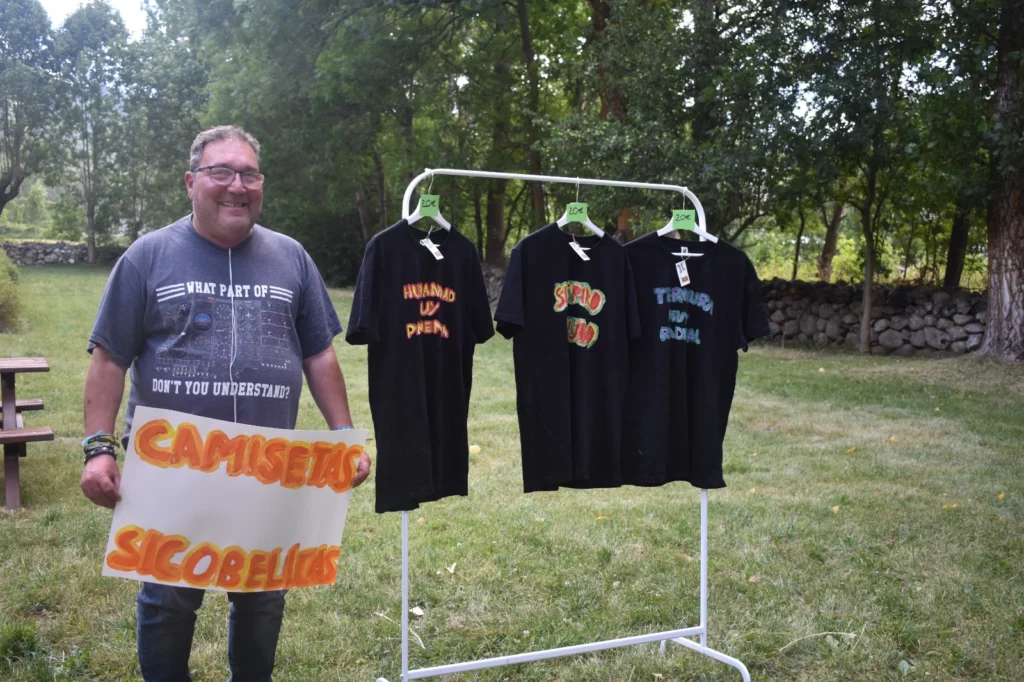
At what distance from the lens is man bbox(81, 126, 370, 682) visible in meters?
2.82

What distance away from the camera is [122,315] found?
2.81m

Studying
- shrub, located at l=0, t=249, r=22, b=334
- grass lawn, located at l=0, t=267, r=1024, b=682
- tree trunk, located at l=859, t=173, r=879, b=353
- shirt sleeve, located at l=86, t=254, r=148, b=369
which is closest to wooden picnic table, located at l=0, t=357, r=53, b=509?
grass lawn, located at l=0, t=267, r=1024, b=682

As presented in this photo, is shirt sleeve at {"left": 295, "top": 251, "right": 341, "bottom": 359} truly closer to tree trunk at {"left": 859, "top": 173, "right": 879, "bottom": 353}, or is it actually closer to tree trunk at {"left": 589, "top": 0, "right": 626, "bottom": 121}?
tree trunk at {"left": 589, "top": 0, "right": 626, "bottom": 121}

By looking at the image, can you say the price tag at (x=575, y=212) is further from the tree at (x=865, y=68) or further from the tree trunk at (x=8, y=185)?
the tree trunk at (x=8, y=185)

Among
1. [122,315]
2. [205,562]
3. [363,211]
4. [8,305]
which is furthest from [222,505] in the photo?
[363,211]

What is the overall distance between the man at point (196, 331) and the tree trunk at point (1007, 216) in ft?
41.4

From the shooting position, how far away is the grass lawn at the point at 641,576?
13.6 ft

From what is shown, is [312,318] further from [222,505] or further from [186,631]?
[186,631]

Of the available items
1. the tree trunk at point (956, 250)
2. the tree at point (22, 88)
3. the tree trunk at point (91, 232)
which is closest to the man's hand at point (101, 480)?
the tree trunk at point (956, 250)

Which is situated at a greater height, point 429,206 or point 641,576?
point 429,206

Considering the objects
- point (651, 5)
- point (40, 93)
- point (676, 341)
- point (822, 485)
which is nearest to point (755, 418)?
point (822, 485)

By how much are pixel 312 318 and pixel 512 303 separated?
845 mm

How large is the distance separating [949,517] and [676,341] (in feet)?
11.4

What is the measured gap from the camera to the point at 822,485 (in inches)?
283
